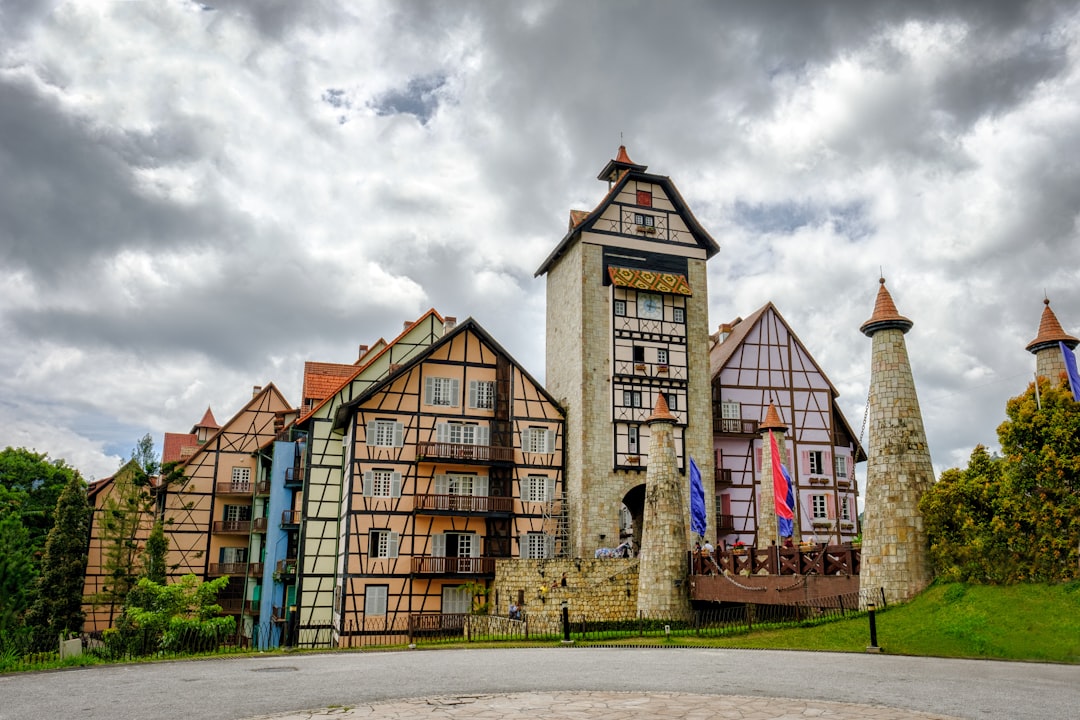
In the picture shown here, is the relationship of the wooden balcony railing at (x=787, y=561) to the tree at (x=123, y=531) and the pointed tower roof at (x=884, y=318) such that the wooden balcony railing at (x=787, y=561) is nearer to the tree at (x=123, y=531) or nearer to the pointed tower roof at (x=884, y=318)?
the pointed tower roof at (x=884, y=318)

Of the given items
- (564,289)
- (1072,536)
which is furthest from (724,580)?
(564,289)

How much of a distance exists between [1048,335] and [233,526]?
39.8 m

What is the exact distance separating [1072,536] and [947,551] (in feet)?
9.37

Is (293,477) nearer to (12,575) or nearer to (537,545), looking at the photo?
(12,575)

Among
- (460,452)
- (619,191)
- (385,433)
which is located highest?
(619,191)

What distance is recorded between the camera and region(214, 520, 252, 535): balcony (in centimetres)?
4616

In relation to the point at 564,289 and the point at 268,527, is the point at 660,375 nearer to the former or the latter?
the point at 564,289

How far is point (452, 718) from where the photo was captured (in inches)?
374

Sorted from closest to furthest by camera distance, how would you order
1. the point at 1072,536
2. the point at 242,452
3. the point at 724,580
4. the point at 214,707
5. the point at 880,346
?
the point at 214,707, the point at 1072,536, the point at 880,346, the point at 724,580, the point at 242,452

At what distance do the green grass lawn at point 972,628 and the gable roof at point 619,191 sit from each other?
83.4ft

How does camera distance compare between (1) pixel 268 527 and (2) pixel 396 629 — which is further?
(1) pixel 268 527

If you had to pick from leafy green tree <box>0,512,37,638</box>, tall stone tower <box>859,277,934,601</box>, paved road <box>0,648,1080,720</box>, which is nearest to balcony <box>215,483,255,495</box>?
leafy green tree <box>0,512,37,638</box>

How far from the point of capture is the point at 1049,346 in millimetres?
22109

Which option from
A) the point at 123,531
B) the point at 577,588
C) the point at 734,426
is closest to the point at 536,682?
the point at 577,588
